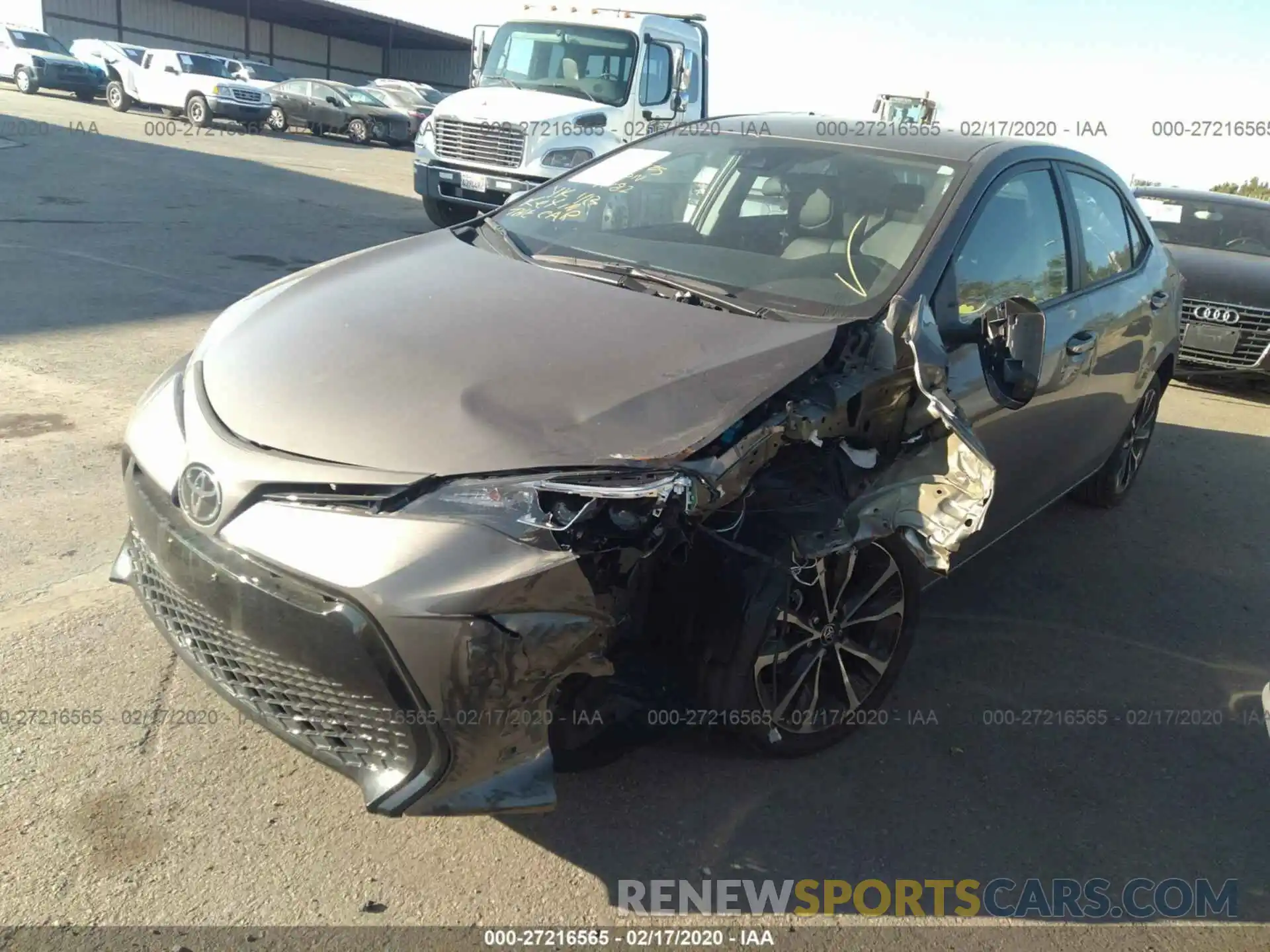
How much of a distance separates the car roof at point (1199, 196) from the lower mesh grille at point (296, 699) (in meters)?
9.43

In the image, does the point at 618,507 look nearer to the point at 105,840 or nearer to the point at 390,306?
the point at 390,306

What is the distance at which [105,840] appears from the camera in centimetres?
238

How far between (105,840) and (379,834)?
0.63m

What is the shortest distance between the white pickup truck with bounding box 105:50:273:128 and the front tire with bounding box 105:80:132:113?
5.1 inches

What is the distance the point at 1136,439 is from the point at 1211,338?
3.31 metres

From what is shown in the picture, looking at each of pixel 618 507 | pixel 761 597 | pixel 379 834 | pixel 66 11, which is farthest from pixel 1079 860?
pixel 66 11

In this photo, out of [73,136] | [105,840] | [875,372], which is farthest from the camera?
[73,136]

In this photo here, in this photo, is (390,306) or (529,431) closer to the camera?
(529,431)

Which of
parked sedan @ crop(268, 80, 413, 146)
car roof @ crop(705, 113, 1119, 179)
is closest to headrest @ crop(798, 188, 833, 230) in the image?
car roof @ crop(705, 113, 1119, 179)

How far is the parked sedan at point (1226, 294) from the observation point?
784 centimetres

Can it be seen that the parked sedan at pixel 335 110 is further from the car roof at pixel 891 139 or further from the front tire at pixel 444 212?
the car roof at pixel 891 139

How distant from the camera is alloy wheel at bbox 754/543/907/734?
9.05 ft

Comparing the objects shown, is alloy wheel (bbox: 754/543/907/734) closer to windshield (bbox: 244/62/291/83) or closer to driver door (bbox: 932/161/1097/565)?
driver door (bbox: 932/161/1097/565)

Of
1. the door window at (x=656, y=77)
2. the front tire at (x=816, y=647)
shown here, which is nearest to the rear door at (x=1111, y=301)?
the front tire at (x=816, y=647)
